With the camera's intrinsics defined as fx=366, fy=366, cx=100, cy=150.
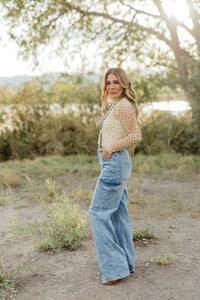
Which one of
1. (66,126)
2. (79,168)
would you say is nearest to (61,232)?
(79,168)

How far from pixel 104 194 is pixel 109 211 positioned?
0.16 metres

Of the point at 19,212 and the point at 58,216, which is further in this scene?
the point at 19,212

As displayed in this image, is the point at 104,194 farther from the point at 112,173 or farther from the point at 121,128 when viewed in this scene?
the point at 121,128

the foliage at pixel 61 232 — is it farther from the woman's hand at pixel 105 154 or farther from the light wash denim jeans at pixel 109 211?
the woman's hand at pixel 105 154

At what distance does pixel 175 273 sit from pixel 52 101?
342 inches

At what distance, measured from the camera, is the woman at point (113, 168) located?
321 centimetres

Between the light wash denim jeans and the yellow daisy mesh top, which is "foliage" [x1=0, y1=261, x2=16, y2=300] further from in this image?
the yellow daisy mesh top

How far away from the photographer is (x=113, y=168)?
10.5 ft

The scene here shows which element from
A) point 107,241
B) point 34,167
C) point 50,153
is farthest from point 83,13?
point 107,241

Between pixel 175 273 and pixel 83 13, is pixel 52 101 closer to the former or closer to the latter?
pixel 83 13

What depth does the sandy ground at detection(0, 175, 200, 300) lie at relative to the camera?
10.7 feet

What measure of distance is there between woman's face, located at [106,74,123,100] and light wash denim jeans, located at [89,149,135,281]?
1.69 feet

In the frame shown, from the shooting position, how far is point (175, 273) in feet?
11.8

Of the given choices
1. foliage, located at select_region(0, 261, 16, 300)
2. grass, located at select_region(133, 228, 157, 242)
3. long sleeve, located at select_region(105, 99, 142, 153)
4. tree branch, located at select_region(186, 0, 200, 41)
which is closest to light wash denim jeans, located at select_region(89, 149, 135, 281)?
long sleeve, located at select_region(105, 99, 142, 153)
